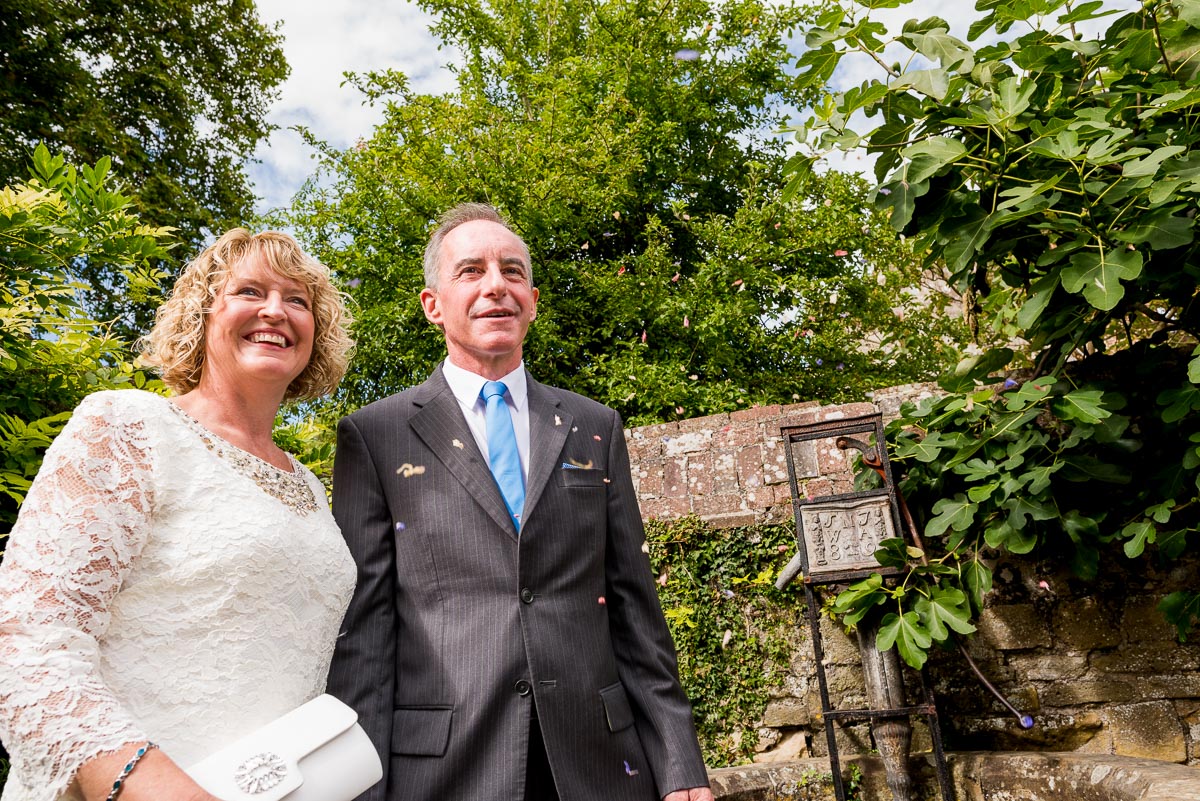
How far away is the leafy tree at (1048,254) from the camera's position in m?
2.43

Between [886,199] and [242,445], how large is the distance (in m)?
2.20

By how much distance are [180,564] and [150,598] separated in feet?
0.21

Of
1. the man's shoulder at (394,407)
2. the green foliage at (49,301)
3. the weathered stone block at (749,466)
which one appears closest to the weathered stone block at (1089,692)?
the weathered stone block at (749,466)

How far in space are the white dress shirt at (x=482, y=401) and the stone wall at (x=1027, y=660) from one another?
223 cm

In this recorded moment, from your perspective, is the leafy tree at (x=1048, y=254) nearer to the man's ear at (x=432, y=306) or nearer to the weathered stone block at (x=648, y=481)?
the weathered stone block at (x=648, y=481)

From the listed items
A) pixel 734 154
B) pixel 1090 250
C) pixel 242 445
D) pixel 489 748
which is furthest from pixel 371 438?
pixel 734 154

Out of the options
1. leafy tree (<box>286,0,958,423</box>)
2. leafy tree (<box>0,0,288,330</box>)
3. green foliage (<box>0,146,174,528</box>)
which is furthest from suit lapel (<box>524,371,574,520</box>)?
leafy tree (<box>0,0,288,330</box>)

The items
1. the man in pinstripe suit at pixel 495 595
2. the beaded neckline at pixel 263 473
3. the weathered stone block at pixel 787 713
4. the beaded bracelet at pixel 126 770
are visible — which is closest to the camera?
the beaded bracelet at pixel 126 770

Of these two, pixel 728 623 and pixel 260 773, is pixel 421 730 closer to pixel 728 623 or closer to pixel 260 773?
pixel 260 773

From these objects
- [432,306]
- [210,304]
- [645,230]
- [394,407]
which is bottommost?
[394,407]

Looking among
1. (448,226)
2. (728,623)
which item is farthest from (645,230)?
(448,226)

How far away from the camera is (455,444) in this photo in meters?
1.74

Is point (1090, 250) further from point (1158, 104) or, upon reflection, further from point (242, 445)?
point (242, 445)

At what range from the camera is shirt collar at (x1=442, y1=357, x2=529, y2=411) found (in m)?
1.87
